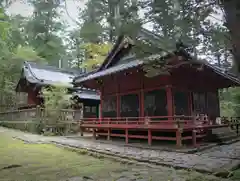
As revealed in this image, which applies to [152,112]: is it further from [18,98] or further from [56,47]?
[56,47]

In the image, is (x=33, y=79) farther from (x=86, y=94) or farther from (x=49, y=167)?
(x=49, y=167)

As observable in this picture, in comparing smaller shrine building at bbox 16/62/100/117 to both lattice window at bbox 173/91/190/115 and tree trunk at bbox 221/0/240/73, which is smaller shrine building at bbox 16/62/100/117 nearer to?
lattice window at bbox 173/91/190/115

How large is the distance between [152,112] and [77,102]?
9.95 meters

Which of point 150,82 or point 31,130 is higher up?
point 150,82

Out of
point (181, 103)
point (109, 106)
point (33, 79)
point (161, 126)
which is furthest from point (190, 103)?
point (33, 79)

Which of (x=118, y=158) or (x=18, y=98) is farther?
(x=18, y=98)

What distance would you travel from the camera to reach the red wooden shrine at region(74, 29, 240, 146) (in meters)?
9.64

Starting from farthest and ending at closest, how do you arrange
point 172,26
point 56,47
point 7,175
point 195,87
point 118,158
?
point 56,47
point 195,87
point 118,158
point 7,175
point 172,26

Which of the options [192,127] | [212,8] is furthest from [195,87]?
[212,8]

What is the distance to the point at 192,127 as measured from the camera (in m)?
9.02

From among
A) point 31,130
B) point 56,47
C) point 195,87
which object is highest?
point 56,47

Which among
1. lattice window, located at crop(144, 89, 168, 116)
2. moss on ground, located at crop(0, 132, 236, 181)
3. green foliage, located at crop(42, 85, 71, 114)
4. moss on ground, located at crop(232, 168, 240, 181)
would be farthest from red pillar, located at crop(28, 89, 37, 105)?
moss on ground, located at crop(232, 168, 240, 181)

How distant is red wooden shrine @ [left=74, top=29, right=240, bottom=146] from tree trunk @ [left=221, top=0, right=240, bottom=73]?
5.84 m

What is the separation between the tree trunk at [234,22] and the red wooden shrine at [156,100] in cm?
584
